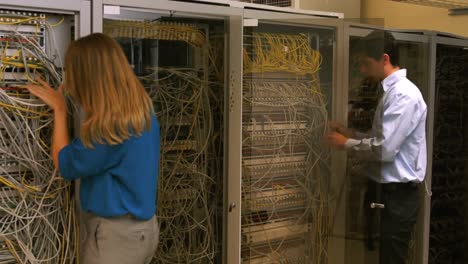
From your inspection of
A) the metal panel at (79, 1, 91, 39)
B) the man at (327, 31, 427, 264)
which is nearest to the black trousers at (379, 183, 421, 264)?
the man at (327, 31, 427, 264)

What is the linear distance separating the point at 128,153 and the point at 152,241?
1.06 feet

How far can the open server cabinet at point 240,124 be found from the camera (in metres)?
2.18

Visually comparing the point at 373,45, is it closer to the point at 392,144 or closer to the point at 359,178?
the point at 392,144

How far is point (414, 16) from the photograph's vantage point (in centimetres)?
343

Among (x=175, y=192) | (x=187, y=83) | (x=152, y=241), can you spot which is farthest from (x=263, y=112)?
(x=152, y=241)

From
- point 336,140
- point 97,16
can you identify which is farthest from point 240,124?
point 97,16

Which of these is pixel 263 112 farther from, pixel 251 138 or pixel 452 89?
pixel 452 89

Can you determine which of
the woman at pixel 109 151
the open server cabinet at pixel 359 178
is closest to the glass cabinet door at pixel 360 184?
the open server cabinet at pixel 359 178

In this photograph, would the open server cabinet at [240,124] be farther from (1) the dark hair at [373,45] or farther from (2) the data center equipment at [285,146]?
(1) the dark hair at [373,45]

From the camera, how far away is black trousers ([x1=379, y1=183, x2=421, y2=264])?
2.45m

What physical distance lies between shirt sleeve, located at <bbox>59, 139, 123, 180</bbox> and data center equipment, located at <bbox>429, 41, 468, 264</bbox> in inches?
82.5

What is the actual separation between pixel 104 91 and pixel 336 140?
127cm

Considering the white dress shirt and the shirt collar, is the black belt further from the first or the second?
the shirt collar

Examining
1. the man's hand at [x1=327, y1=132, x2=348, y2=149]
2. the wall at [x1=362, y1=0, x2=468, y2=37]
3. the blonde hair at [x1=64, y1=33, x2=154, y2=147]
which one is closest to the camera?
the blonde hair at [x1=64, y1=33, x2=154, y2=147]
